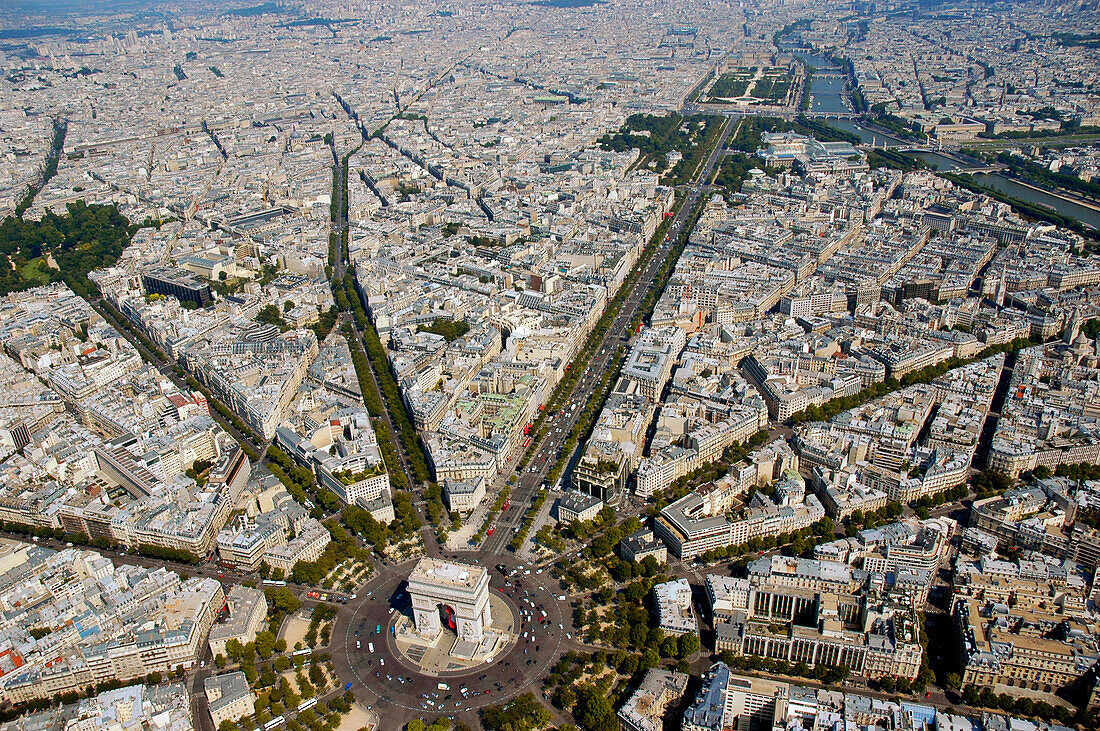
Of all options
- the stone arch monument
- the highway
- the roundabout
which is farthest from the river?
the stone arch monument

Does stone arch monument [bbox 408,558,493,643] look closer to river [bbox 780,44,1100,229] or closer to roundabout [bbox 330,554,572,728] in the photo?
roundabout [bbox 330,554,572,728]

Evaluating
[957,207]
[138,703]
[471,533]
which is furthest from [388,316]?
[957,207]

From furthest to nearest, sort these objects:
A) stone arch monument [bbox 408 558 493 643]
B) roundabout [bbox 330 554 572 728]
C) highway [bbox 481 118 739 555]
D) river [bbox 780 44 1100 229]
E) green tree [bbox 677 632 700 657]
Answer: river [bbox 780 44 1100 229] → highway [bbox 481 118 739 555] → green tree [bbox 677 632 700 657] → stone arch monument [bbox 408 558 493 643] → roundabout [bbox 330 554 572 728]

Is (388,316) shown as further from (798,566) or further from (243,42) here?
(243,42)

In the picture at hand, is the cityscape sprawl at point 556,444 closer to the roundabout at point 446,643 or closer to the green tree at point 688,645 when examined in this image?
the roundabout at point 446,643

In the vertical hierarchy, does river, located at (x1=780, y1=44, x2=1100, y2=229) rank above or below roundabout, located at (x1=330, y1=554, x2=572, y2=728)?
above

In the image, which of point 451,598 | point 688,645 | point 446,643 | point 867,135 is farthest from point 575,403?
point 867,135

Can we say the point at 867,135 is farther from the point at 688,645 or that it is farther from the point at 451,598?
the point at 451,598
